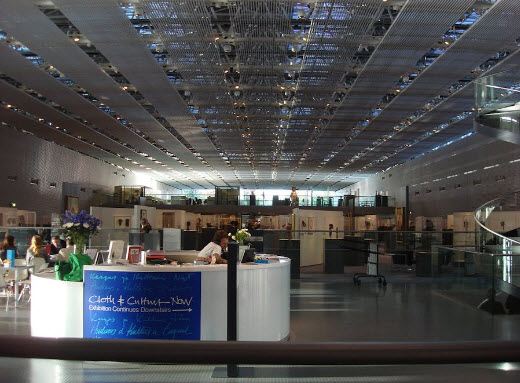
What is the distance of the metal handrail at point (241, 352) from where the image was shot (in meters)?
1.26

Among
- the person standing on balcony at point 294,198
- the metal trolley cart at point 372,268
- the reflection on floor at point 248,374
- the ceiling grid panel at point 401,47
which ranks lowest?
the metal trolley cart at point 372,268

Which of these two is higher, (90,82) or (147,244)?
(90,82)

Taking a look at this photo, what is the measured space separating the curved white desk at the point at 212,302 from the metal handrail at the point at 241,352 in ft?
15.0

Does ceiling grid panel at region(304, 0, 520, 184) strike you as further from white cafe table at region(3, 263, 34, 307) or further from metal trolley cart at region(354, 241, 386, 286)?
white cafe table at region(3, 263, 34, 307)

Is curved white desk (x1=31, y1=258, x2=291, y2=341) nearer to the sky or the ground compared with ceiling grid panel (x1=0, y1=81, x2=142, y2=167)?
nearer to the ground

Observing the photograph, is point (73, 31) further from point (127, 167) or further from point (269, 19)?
point (127, 167)

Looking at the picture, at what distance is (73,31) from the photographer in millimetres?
13516

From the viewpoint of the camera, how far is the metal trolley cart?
13516 millimetres

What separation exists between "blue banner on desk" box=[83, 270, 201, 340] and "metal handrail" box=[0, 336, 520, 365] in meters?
4.54

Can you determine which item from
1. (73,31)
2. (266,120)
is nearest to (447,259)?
(73,31)

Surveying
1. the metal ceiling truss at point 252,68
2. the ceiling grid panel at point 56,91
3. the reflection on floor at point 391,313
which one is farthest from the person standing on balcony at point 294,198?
the reflection on floor at point 391,313

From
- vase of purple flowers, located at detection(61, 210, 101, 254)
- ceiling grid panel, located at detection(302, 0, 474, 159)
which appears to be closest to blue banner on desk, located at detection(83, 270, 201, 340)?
vase of purple flowers, located at detection(61, 210, 101, 254)

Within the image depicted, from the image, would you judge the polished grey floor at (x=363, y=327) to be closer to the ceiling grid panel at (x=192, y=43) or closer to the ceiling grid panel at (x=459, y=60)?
the ceiling grid panel at (x=459, y=60)

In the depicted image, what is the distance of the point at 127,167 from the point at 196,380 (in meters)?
41.4
